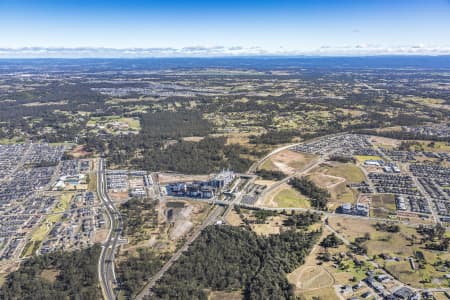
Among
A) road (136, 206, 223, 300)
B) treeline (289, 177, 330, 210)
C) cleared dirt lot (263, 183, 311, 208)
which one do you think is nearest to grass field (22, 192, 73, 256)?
road (136, 206, 223, 300)

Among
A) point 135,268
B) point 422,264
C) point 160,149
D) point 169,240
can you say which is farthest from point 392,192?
point 160,149

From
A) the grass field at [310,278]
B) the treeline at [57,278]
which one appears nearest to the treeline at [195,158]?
the treeline at [57,278]

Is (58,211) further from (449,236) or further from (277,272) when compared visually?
(449,236)

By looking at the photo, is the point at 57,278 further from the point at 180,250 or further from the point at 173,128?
the point at 173,128

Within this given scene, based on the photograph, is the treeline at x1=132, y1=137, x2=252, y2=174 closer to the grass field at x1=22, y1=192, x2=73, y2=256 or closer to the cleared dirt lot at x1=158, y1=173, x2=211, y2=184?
the cleared dirt lot at x1=158, y1=173, x2=211, y2=184

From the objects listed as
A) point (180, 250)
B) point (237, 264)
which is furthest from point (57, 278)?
point (237, 264)
